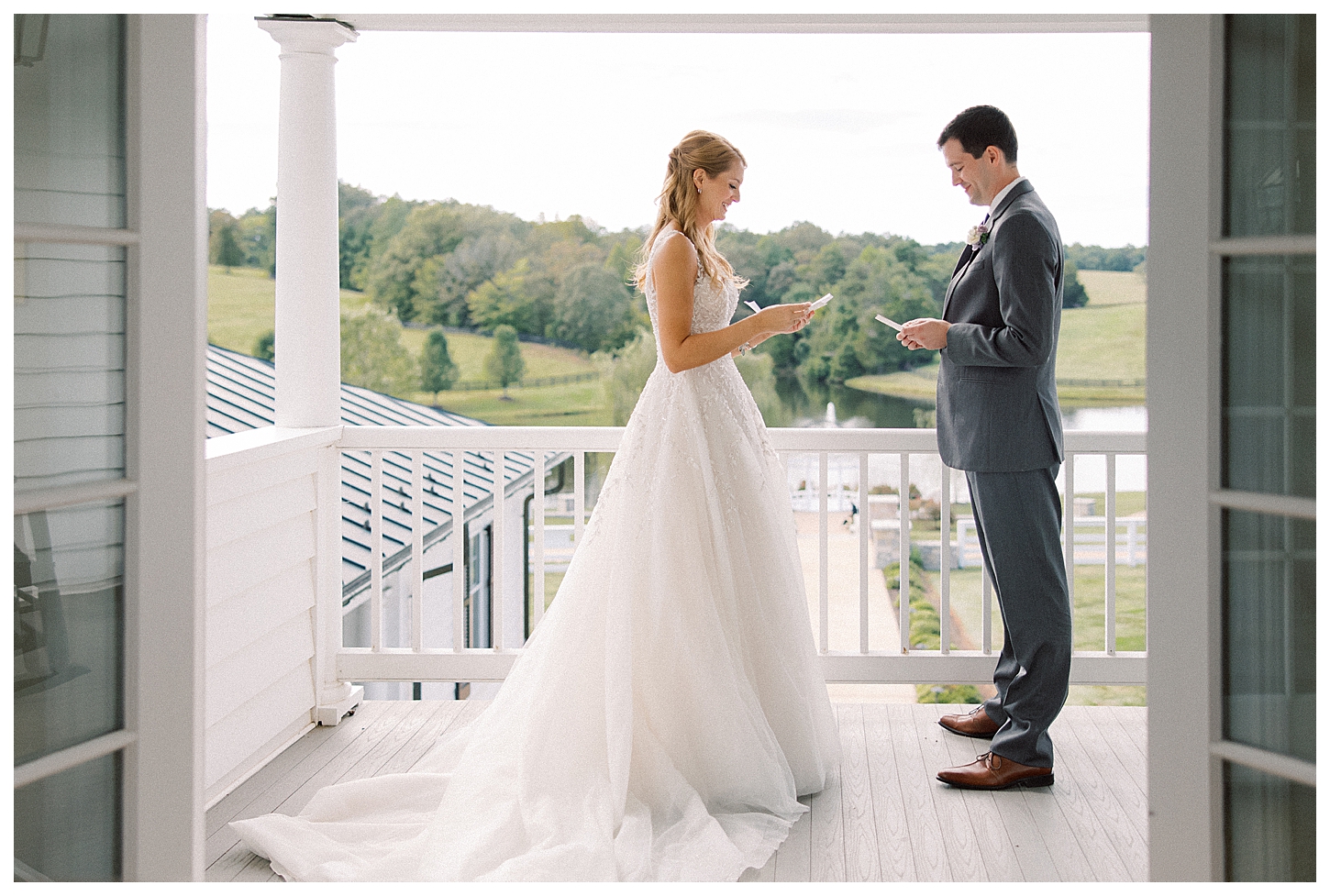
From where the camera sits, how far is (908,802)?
2568 mm

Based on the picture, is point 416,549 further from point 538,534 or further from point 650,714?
point 650,714

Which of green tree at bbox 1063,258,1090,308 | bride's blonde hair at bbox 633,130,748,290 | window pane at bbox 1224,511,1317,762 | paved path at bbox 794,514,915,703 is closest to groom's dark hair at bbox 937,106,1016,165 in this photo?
bride's blonde hair at bbox 633,130,748,290

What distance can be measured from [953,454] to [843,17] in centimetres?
148

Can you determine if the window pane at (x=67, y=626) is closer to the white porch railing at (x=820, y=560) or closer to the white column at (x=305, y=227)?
the white porch railing at (x=820, y=560)

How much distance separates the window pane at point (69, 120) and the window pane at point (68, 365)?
7 centimetres

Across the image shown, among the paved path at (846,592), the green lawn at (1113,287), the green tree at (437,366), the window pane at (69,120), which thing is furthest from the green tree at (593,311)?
the window pane at (69,120)

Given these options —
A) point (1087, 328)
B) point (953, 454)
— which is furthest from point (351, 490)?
point (1087, 328)

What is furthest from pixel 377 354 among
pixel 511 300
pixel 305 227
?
pixel 305 227

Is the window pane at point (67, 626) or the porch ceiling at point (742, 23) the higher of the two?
the porch ceiling at point (742, 23)

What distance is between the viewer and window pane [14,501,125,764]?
146 cm

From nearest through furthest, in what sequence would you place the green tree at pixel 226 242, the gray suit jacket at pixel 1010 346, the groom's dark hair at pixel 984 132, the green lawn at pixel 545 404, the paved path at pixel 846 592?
the gray suit jacket at pixel 1010 346
the groom's dark hair at pixel 984 132
the green tree at pixel 226 242
the green lawn at pixel 545 404
the paved path at pixel 846 592

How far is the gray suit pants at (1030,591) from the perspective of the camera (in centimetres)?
259

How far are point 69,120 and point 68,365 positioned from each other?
0.36m

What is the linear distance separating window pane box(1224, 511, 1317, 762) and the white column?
8.65ft
